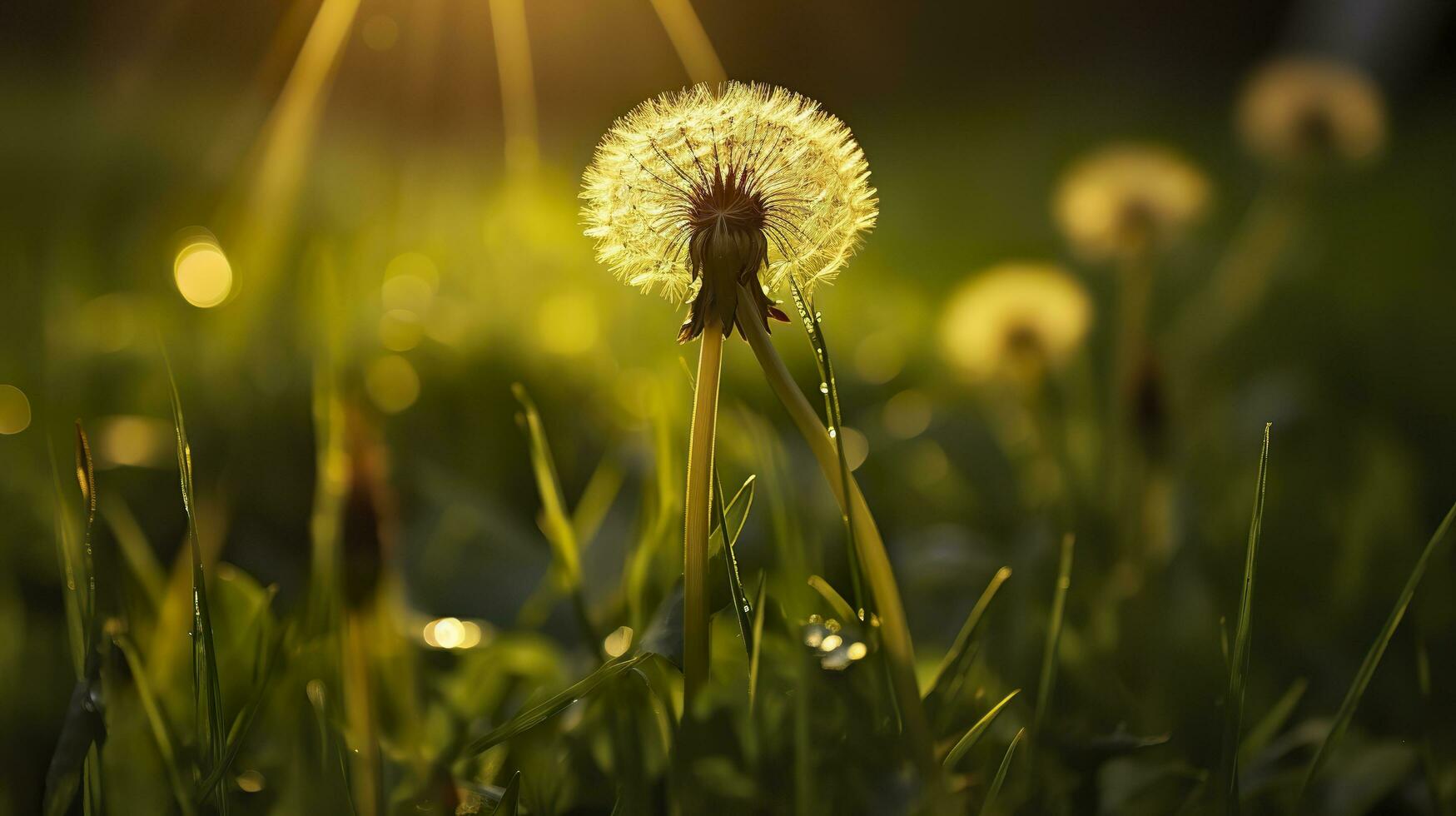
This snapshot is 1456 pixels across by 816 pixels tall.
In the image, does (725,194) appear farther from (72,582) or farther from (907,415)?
(907,415)

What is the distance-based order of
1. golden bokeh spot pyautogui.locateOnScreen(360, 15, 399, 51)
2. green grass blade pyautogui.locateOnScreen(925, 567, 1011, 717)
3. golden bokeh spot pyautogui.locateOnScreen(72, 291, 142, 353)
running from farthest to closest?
golden bokeh spot pyautogui.locateOnScreen(360, 15, 399, 51) < golden bokeh spot pyautogui.locateOnScreen(72, 291, 142, 353) < green grass blade pyautogui.locateOnScreen(925, 567, 1011, 717)

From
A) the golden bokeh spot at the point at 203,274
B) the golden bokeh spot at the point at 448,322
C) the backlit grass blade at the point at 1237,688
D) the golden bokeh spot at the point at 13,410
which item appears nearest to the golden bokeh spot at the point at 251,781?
the backlit grass blade at the point at 1237,688

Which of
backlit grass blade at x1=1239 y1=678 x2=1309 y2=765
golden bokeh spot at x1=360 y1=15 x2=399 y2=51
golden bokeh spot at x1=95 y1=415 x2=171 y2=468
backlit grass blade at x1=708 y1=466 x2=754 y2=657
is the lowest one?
backlit grass blade at x1=1239 y1=678 x2=1309 y2=765

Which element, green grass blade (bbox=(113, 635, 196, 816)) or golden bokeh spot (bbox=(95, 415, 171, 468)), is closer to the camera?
green grass blade (bbox=(113, 635, 196, 816))

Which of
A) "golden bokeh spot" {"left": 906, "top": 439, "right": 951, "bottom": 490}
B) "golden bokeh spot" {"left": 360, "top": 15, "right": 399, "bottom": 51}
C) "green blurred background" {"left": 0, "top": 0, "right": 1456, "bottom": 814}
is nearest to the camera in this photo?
"green blurred background" {"left": 0, "top": 0, "right": 1456, "bottom": 814}

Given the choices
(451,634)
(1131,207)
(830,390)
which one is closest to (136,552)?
(451,634)

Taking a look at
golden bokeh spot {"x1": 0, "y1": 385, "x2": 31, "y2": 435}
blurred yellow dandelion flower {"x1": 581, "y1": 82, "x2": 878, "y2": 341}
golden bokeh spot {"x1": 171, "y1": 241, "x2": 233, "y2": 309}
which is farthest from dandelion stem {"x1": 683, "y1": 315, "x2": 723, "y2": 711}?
golden bokeh spot {"x1": 171, "y1": 241, "x2": 233, "y2": 309}

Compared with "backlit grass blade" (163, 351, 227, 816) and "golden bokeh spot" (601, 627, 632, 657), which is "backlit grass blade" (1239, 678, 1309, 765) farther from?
"backlit grass blade" (163, 351, 227, 816)

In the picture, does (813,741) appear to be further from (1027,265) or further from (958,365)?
(1027,265)
